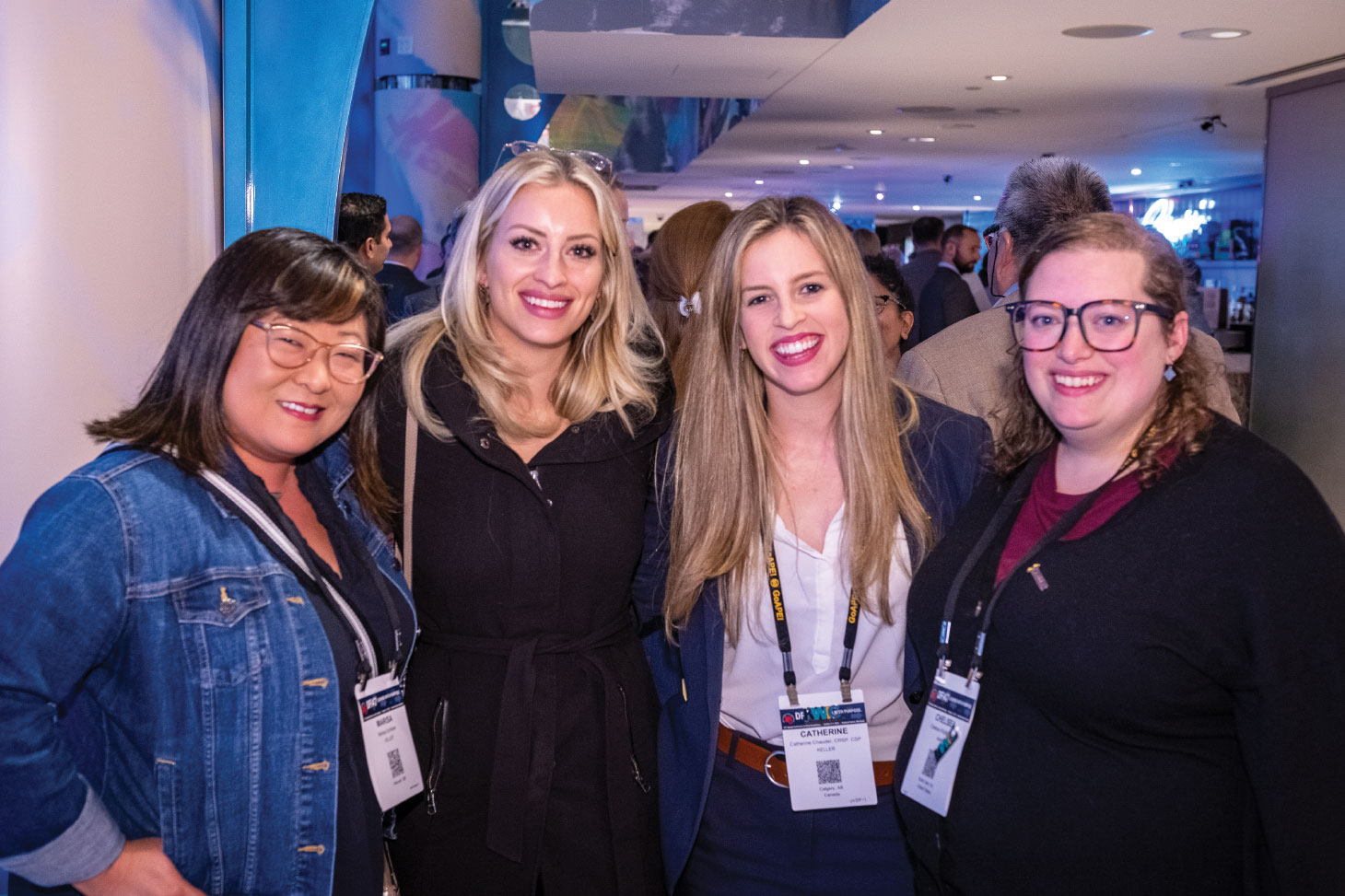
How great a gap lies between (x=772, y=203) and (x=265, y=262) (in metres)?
1.00

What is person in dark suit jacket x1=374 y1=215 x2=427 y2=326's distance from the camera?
631cm

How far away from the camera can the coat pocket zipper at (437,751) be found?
6.71 feet

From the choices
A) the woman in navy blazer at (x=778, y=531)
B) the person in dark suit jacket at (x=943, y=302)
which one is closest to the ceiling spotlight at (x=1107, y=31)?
the person in dark suit jacket at (x=943, y=302)

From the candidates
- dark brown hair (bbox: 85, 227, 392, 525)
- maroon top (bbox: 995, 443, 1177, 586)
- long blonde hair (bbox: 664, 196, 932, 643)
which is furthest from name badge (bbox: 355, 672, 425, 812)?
maroon top (bbox: 995, 443, 1177, 586)

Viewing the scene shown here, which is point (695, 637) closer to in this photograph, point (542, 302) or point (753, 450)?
point (753, 450)

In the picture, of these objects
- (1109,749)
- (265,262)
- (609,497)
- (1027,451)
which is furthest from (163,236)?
(1109,749)

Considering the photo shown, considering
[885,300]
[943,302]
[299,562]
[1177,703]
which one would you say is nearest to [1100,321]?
[1177,703]

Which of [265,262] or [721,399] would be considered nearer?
[265,262]

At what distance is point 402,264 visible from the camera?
22.5ft

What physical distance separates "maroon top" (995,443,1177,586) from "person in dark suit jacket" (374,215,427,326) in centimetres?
455

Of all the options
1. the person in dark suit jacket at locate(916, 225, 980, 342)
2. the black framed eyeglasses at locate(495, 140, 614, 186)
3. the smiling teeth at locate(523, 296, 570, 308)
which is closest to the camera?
the smiling teeth at locate(523, 296, 570, 308)

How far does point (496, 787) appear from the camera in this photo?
6.64 feet

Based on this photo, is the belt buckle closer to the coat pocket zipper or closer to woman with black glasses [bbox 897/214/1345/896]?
woman with black glasses [bbox 897/214/1345/896]

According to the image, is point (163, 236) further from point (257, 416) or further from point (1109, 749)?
point (1109, 749)
